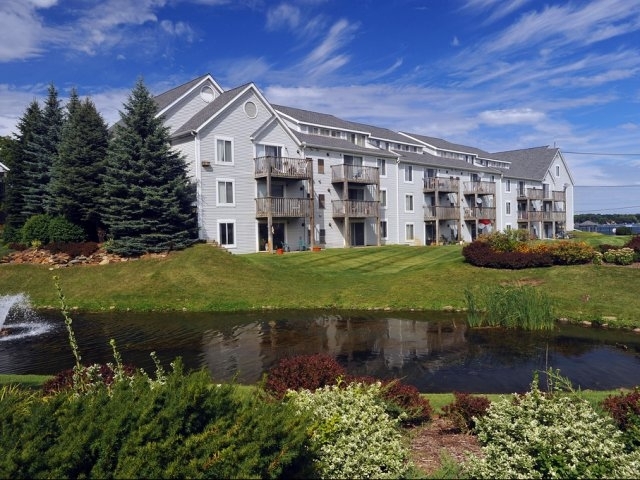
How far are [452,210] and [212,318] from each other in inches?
1340

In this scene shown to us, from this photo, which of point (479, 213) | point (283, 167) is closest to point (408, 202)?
point (479, 213)

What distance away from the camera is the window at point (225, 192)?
32.2 m

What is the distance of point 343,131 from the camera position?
1677 inches

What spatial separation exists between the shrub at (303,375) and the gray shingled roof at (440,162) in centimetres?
3866

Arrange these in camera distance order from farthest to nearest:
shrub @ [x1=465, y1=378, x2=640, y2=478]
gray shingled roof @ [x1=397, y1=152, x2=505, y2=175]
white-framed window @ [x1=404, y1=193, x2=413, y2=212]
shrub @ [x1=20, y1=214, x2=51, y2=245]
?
gray shingled roof @ [x1=397, y1=152, x2=505, y2=175] → white-framed window @ [x1=404, y1=193, x2=413, y2=212] → shrub @ [x1=20, y1=214, x2=51, y2=245] → shrub @ [x1=465, y1=378, x2=640, y2=478]

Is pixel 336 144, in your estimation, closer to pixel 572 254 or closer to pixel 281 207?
pixel 281 207

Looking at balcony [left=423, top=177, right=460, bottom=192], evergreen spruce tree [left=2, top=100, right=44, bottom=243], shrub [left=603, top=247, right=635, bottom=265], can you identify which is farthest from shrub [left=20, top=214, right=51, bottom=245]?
balcony [left=423, top=177, right=460, bottom=192]

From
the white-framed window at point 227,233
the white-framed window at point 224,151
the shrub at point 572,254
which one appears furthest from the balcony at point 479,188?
the white-framed window at point 227,233

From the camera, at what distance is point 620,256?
22.4 m

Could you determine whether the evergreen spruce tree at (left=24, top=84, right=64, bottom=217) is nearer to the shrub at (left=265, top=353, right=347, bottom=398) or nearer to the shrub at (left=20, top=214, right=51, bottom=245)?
the shrub at (left=20, top=214, right=51, bottom=245)

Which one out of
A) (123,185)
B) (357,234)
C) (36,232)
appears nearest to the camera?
(123,185)

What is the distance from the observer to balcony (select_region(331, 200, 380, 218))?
37781 millimetres

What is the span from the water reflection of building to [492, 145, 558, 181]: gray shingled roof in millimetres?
46618

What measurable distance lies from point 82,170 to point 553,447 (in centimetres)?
3161
